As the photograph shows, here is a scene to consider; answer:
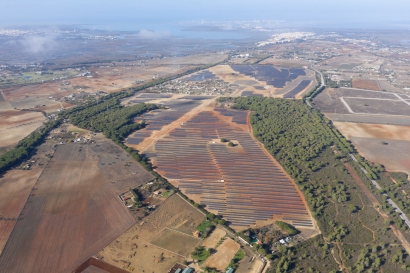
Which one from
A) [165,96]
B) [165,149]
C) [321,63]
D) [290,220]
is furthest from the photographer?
[321,63]

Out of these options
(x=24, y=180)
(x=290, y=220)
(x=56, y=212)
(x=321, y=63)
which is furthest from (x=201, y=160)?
(x=321, y=63)

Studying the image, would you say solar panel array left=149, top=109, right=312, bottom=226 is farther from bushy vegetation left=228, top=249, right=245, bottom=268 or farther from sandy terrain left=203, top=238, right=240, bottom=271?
bushy vegetation left=228, top=249, right=245, bottom=268

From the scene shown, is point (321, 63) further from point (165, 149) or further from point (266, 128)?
point (165, 149)

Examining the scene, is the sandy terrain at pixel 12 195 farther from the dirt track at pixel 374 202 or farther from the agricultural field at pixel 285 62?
the agricultural field at pixel 285 62

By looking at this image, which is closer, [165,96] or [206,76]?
[165,96]

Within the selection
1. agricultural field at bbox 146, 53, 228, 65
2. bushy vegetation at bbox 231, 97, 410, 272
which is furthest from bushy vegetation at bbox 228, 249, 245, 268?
agricultural field at bbox 146, 53, 228, 65

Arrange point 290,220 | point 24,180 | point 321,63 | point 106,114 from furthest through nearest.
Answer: point 321,63, point 106,114, point 24,180, point 290,220
